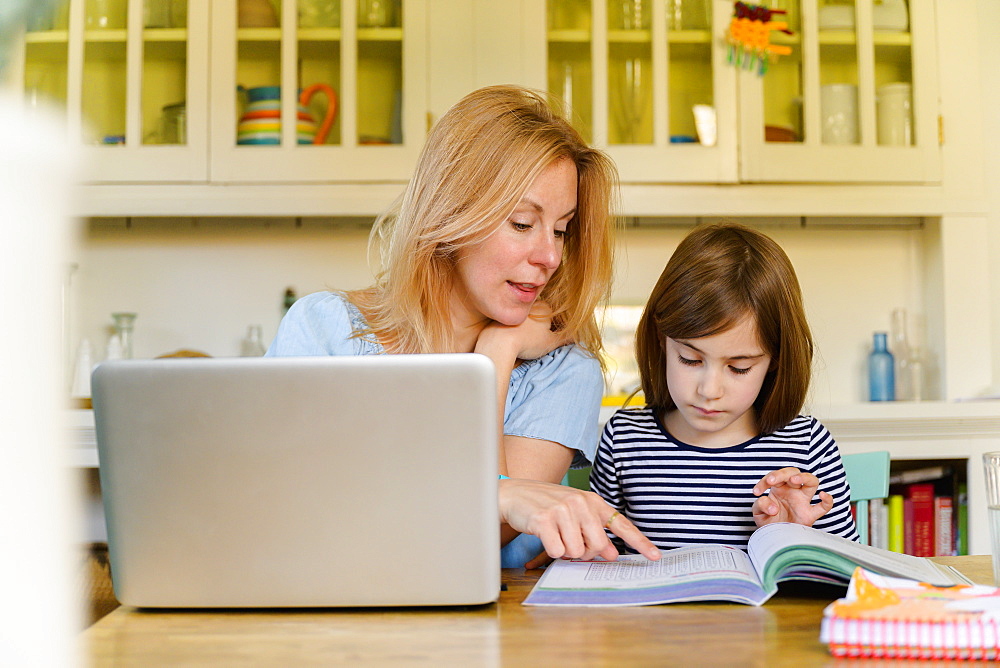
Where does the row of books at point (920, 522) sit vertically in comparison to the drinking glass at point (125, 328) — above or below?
below

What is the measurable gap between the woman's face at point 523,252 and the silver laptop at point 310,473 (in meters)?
0.54

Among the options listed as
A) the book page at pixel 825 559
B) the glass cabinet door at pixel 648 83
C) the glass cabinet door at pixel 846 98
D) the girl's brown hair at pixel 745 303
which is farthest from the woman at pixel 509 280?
the glass cabinet door at pixel 846 98

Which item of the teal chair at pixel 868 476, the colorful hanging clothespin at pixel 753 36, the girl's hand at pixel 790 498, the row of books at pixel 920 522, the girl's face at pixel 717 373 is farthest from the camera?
the colorful hanging clothespin at pixel 753 36

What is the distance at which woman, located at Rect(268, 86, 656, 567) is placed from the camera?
1.17 meters

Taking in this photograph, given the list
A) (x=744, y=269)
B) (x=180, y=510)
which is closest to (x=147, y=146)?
(x=744, y=269)

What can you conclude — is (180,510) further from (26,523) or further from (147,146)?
(26,523)

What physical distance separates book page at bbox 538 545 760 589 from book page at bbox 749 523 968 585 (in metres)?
0.03

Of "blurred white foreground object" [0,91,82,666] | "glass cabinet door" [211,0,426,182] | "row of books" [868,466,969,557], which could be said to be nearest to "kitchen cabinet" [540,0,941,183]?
"glass cabinet door" [211,0,426,182]

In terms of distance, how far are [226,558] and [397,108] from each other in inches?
72.1

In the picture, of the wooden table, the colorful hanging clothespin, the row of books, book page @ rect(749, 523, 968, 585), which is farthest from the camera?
the colorful hanging clothespin

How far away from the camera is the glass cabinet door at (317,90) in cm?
230

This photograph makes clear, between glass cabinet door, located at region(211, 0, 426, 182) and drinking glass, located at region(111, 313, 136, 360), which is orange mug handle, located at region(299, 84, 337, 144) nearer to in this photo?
glass cabinet door, located at region(211, 0, 426, 182)

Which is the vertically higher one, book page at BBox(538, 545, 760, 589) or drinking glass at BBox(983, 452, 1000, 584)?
drinking glass at BBox(983, 452, 1000, 584)

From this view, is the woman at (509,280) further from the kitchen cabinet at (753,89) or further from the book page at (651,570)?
the kitchen cabinet at (753,89)
